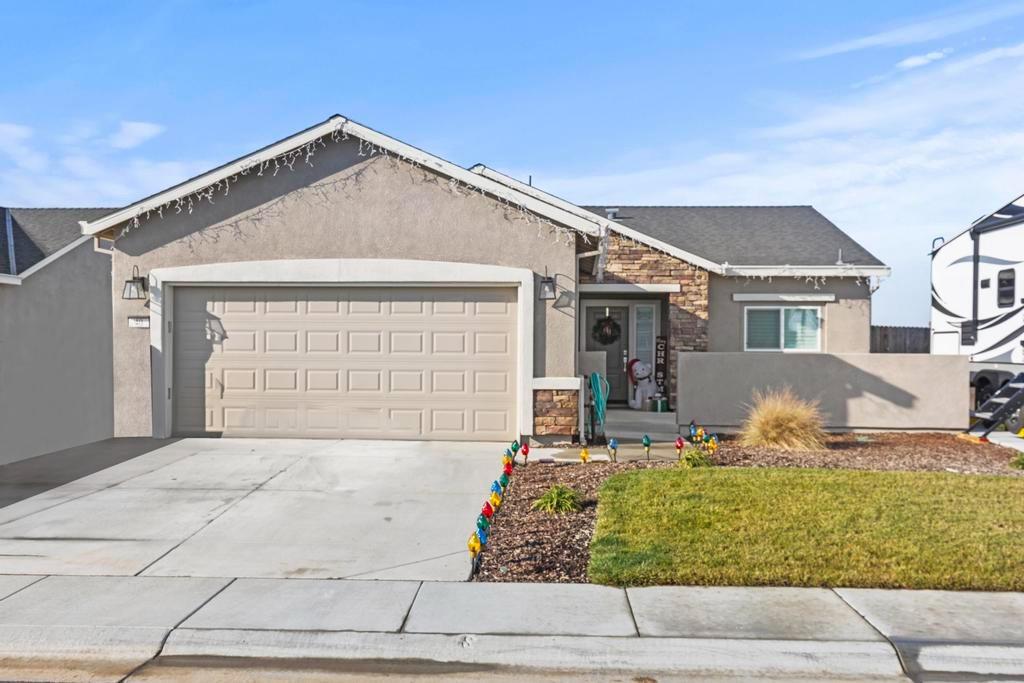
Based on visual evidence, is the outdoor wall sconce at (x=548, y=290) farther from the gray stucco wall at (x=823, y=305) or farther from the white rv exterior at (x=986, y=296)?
the white rv exterior at (x=986, y=296)

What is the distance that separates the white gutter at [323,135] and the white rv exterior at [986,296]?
28.9 feet

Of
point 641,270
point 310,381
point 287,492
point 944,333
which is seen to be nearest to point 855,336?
point 944,333

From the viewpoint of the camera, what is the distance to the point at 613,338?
717 inches

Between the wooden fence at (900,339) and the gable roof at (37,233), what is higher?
the gable roof at (37,233)

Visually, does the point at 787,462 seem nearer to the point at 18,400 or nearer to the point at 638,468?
the point at 638,468

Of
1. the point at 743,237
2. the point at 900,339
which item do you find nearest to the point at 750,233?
the point at 743,237

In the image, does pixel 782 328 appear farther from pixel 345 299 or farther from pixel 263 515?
pixel 263 515

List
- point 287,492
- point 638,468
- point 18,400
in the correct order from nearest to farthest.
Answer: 1. point 287,492
2. point 638,468
3. point 18,400

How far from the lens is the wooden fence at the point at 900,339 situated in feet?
73.4

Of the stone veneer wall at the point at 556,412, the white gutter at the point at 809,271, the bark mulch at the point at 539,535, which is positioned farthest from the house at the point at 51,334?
the white gutter at the point at 809,271

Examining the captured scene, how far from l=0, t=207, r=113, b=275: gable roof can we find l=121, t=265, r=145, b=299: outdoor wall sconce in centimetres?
313

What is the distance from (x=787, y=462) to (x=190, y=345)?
8961 mm

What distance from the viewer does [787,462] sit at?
1016 centimetres

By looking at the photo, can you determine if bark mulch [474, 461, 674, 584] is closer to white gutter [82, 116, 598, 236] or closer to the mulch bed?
the mulch bed
